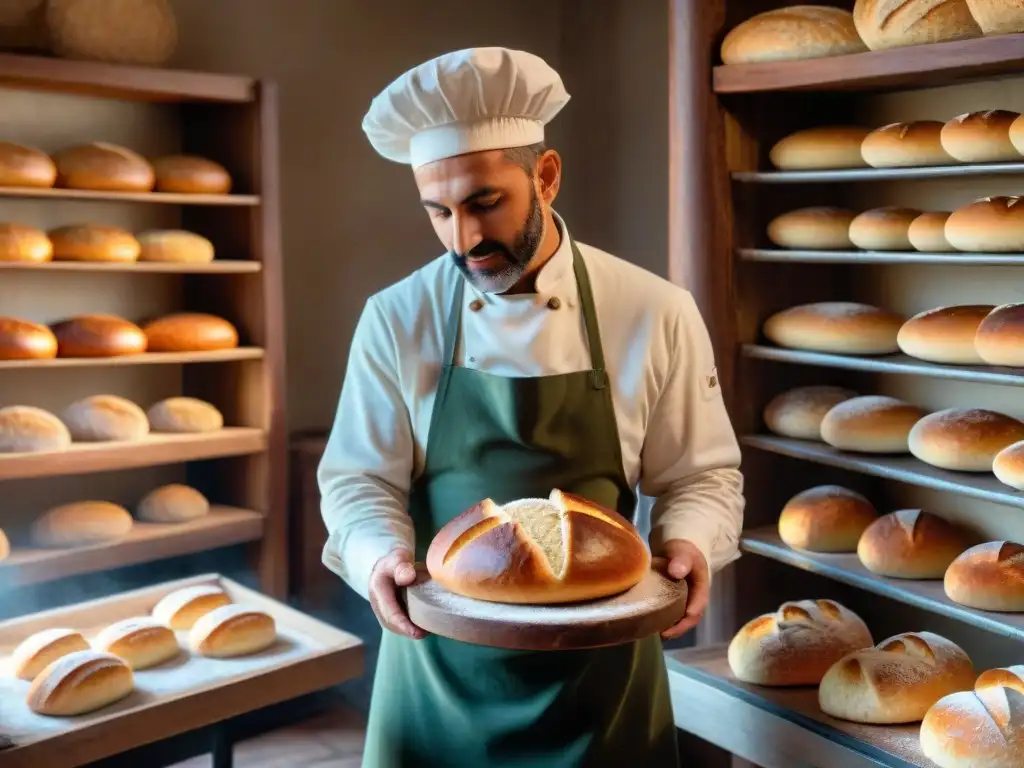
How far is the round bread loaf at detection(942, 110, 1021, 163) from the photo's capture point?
2.21m

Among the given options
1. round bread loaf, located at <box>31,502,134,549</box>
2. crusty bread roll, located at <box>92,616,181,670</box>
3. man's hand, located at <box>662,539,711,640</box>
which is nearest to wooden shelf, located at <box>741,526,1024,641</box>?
man's hand, located at <box>662,539,711,640</box>

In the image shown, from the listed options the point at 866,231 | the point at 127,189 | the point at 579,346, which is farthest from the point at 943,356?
the point at 127,189

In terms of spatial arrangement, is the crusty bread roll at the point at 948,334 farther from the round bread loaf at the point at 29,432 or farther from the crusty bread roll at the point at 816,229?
the round bread loaf at the point at 29,432

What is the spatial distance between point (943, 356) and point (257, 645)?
4.79ft

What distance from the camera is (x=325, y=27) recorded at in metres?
3.92

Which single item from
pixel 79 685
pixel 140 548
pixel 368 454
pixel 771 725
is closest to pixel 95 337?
pixel 140 548

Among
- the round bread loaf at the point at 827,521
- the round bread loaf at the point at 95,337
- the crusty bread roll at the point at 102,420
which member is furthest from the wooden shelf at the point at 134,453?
the round bread loaf at the point at 827,521

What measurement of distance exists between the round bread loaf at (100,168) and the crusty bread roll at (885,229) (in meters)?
1.98

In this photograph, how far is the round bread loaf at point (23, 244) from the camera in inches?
121

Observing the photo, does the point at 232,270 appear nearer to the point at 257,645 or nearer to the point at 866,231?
the point at 257,645

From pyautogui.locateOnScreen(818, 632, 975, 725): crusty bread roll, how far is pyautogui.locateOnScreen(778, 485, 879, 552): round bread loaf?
0.38 meters

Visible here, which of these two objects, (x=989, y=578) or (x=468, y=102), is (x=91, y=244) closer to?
(x=468, y=102)

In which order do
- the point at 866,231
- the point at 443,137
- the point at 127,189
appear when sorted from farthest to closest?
the point at 127,189 → the point at 866,231 → the point at 443,137

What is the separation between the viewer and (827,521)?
2527 mm
